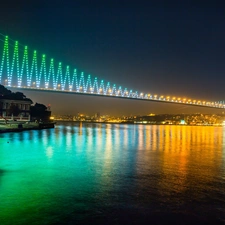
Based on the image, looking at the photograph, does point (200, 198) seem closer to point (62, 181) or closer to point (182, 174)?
point (182, 174)

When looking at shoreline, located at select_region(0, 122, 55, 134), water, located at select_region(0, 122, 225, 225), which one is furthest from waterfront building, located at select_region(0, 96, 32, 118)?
water, located at select_region(0, 122, 225, 225)

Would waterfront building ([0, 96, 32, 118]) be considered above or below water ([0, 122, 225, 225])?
above

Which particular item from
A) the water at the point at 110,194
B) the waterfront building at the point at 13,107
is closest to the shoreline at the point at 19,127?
Result: the waterfront building at the point at 13,107

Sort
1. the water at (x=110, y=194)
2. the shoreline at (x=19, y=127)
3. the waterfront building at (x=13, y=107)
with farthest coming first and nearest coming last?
the waterfront building at (x=13, y=107), the shoreline at (x=19, y=127), the water at (x=110, y=194)

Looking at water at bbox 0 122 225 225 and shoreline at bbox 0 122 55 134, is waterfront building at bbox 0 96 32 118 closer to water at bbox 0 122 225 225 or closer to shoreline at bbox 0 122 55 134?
shoreline at bbox 0 122 55 134

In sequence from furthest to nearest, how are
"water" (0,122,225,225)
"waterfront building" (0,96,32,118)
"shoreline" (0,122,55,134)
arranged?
"waterfront building" (0,96,32,118)
"shoreline" (0,122,55,134)
"water" (0,122,225,225)

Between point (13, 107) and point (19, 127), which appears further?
point (13, 107)

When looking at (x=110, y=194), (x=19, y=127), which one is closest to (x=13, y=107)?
(x=19, y=127)

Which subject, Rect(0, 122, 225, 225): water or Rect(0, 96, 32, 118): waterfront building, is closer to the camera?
Rect(0, 122, 225, 225): water

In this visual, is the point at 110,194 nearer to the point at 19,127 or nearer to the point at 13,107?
the point at 19,127

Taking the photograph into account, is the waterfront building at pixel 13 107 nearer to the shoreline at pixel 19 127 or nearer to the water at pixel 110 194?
the shoreline at pixel 19 127

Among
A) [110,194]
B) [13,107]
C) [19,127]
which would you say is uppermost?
[13,107]

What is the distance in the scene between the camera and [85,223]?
15.7ft

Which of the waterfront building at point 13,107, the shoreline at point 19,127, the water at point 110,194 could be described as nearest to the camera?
the water at point 110,194
